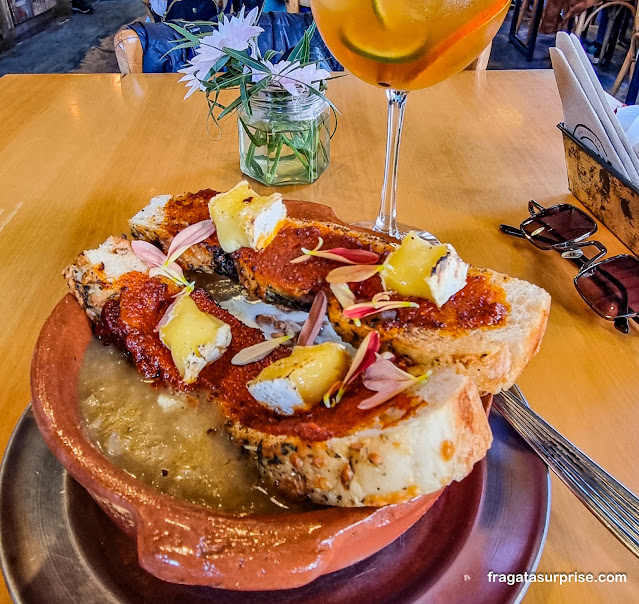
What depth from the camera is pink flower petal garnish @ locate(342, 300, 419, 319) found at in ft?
2.14

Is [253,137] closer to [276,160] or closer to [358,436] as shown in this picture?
[276,160]

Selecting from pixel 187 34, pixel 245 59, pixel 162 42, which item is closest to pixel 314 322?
pixel 245 59

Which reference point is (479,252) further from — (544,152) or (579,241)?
(544,152)

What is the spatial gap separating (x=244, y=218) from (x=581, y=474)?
1.76 ft

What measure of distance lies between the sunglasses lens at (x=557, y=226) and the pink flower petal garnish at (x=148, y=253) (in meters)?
0.71

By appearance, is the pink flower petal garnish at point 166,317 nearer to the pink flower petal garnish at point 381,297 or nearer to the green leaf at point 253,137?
the pink flower petal garnish at point 381,297

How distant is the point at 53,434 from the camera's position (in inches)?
22.5

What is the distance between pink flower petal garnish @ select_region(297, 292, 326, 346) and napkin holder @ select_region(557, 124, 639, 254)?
68 cm

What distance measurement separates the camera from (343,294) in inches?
27.0

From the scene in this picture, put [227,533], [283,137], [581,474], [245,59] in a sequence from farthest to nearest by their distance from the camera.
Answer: [283,137], [245,59], [581,474], [227,533]

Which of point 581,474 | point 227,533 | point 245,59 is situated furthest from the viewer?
point 245,59

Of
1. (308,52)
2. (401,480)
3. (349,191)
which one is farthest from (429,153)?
(401,480)

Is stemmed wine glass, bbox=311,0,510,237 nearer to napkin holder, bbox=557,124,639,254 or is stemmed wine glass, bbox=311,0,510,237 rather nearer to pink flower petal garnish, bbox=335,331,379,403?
napkin holder, bbox=557,124,639,254

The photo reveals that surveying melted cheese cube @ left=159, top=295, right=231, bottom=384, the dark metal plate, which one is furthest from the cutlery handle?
melted cheese cube @ left=159, top=295, right=231, bottom=384
